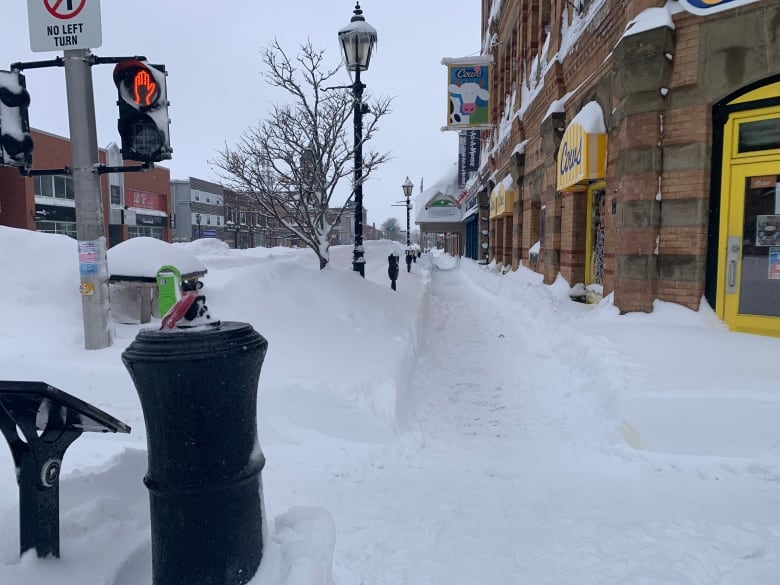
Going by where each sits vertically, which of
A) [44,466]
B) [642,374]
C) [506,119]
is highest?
[506,119]

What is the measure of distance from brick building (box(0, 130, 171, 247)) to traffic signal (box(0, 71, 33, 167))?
21337 mm

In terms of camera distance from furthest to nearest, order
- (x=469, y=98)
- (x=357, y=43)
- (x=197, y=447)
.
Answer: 1. (x=469, y=98)
2. (x=357, y=43)
3. (x=197, y=447)

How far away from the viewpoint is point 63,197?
36.2 metres

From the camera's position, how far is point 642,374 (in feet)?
17.3

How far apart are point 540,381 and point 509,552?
13.3 ft

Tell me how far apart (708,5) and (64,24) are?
7626 millimetres

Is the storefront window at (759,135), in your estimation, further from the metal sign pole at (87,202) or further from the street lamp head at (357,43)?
the metal sign pole at (87,202)

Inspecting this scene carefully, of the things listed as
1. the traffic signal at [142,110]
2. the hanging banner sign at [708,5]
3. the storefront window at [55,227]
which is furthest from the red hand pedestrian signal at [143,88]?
the storefront window at [55,227]

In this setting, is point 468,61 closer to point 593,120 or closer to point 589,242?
point 589,242

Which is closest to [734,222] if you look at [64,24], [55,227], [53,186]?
[64,24]

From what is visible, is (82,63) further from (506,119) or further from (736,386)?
(506,119)

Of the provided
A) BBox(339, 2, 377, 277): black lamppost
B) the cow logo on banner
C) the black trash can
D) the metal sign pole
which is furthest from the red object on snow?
the cow logo on banner

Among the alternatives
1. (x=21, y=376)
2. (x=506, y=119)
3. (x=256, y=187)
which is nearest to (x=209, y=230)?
(x=506, y=119)

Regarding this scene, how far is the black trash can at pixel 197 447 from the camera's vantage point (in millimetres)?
1953
